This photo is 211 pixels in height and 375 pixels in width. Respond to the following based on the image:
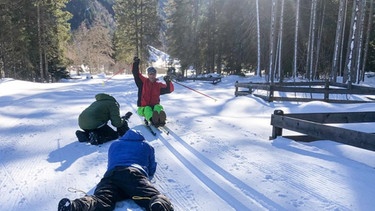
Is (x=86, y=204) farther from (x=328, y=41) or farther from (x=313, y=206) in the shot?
(x=328, y=41)

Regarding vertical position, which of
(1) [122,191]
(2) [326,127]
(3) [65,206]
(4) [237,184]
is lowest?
(4) [237,184]

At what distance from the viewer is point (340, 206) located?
3621 mm

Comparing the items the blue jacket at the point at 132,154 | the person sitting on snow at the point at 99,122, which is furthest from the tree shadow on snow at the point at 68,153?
the blue jacket at the point at 132,154


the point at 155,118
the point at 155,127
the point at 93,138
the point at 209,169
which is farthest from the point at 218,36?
the point at 209,169

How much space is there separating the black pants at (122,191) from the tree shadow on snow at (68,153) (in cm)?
153

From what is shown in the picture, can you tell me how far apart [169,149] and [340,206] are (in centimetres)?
306

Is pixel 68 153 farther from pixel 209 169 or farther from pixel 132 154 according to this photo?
pixel 209 169

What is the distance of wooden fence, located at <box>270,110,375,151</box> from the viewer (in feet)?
16.3

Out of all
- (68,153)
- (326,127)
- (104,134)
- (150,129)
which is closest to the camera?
(326,127)

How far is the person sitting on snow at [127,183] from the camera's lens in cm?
316

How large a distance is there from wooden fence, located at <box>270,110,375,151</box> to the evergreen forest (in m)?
16.3

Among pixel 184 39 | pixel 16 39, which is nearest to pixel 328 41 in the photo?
pixel 184 39

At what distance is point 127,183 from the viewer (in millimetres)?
3598

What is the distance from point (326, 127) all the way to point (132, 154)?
3.37 metres
